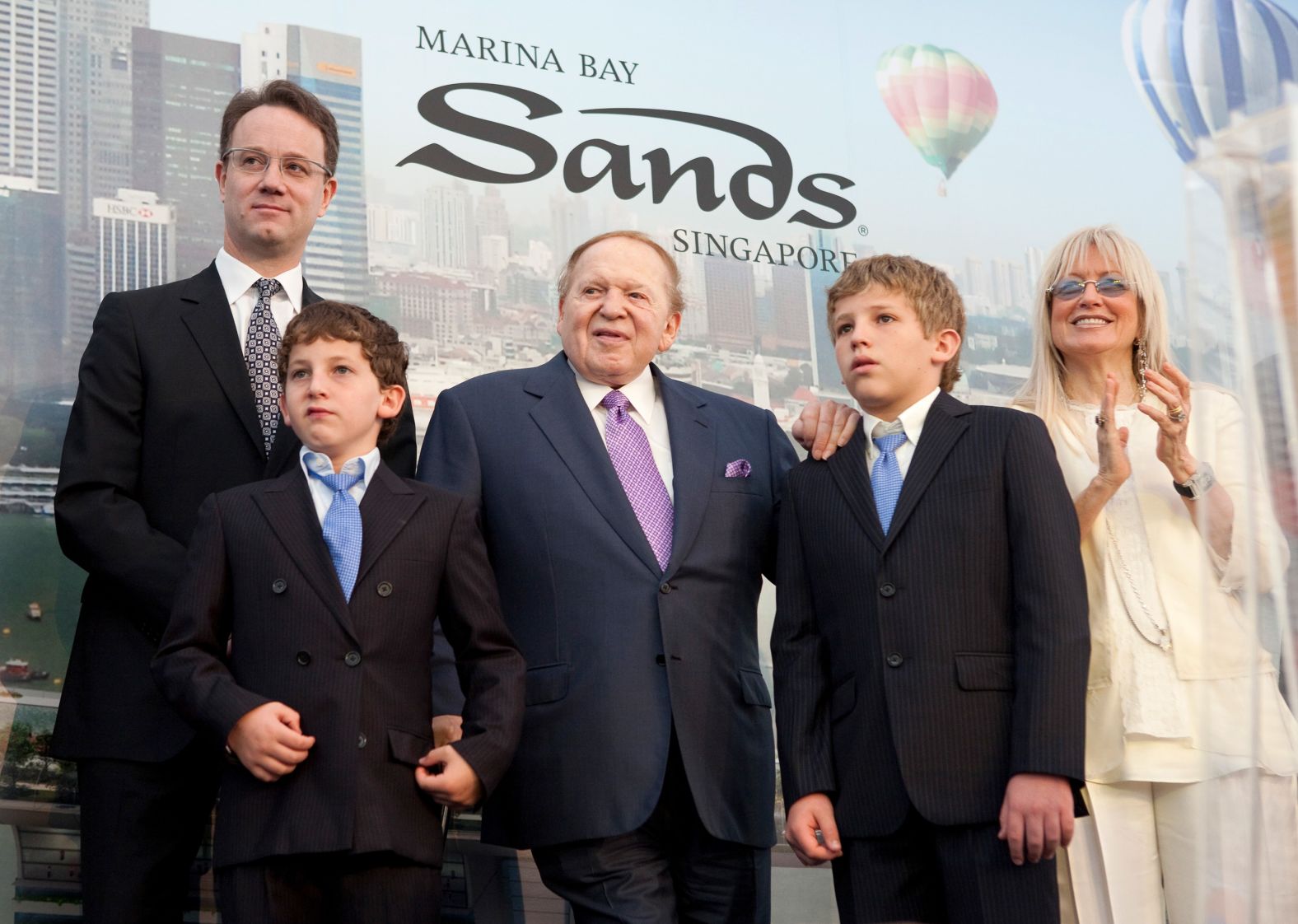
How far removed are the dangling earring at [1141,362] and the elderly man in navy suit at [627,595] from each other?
56 cm

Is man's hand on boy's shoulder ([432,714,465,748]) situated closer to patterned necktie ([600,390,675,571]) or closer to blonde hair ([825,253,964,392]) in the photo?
patterned necktie ([600,390,675,571])

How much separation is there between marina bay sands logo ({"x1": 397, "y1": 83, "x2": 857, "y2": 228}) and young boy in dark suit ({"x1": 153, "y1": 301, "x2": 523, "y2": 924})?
1.63m

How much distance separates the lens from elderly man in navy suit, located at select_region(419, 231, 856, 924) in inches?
85.9

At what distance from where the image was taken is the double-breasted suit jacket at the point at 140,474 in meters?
2.18

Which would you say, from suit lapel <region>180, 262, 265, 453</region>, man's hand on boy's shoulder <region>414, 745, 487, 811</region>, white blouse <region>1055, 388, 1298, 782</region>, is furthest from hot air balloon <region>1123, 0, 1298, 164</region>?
man's hand on boy's shoulder <region>414, 745, 487, 811</region>

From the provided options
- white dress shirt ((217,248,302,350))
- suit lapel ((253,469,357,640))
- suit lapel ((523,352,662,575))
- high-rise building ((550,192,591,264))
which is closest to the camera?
suit lapel ((253,469,357,640))

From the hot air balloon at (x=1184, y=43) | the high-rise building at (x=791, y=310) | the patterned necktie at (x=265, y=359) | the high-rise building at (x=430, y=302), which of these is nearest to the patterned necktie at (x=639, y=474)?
the patterned necktie at (x=265, y=359)

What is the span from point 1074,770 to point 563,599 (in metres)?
0.85

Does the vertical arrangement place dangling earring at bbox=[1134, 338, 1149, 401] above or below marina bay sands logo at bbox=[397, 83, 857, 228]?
below

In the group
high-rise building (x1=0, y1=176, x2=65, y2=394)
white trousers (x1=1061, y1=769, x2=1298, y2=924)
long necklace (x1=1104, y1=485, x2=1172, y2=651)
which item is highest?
high-rise building (x1=0, y1=176, x2=65, y2=394)

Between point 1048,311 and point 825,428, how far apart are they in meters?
0.51

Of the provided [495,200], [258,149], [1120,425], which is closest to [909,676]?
Result: [1120,425]

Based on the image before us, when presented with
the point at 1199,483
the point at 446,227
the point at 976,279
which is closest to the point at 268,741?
the point at 1199,483

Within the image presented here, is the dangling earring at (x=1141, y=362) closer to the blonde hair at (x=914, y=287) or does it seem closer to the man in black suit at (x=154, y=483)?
the blonde hair at (x=914, y=287)
